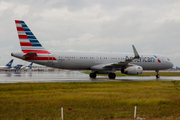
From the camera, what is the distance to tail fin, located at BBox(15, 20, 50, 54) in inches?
901

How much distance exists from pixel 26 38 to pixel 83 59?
26.6 ft

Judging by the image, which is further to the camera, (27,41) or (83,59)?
(83,59)

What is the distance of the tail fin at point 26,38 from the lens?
22891mm

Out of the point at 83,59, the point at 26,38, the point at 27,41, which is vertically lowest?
the point at 83,59

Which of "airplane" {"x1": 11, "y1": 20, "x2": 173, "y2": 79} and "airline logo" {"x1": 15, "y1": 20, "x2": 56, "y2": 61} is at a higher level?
"airline logo" {"x1": 15, "y1": 20, "x2": 56, "y2": 61}

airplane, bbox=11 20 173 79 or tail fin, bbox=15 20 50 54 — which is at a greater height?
tail fin, bbox=15 20 50 54

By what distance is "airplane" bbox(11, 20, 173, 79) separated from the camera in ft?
75.3

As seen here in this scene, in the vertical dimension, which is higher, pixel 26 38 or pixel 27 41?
pixel 26 38

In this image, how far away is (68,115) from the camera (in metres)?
6.95

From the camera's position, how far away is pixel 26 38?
2302cm

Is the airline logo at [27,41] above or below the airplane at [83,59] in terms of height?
above

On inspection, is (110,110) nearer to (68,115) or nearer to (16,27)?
(68,115)

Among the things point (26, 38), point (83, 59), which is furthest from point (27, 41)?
point (83, 59)

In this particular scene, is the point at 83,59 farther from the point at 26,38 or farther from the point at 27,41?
the point at 26,38
